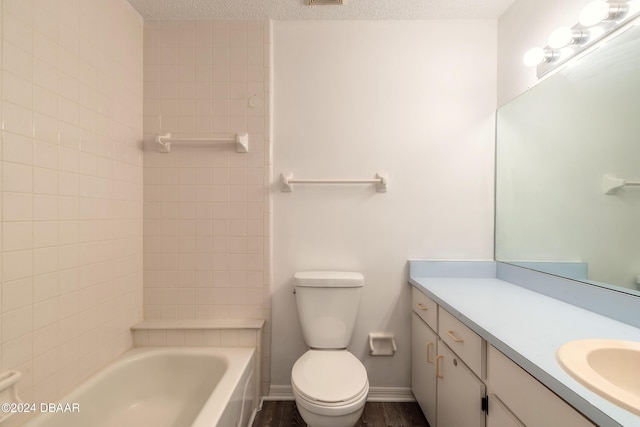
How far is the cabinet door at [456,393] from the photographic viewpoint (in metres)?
0.98

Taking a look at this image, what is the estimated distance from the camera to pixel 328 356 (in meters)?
1.42

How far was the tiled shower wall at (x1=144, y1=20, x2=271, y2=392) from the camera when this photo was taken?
65.5 inches

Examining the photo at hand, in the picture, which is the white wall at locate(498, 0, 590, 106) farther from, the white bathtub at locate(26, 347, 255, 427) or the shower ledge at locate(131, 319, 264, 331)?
the white bathtub at locate(26, 347, 255, 427)

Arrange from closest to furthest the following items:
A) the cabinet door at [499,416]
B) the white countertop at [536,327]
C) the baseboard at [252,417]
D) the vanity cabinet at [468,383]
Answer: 1. the white countertop at [536,327]
2. the vanity cabinet at [468,383]
3. the cabinet door at [499,416]
4. the baseboard at [252,417]

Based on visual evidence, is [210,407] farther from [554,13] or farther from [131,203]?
[554,13]

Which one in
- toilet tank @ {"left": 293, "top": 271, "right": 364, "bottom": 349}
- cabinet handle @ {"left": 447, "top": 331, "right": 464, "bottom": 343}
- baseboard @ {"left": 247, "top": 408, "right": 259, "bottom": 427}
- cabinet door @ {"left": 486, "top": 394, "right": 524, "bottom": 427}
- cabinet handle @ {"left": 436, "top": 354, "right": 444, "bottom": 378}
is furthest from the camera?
toilet tank @ {"left": 293, "top": 271, "right": 364, "bottom": 349}

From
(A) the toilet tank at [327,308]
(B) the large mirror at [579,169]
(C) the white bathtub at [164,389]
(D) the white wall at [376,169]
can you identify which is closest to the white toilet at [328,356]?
(A) the toilet tank at [327,308]

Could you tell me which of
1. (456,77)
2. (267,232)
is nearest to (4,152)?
(267,232)

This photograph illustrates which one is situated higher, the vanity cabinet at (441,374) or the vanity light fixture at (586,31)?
the vanity light fixture at (586,31)

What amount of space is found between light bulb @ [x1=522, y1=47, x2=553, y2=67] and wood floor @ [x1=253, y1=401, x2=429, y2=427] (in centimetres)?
200

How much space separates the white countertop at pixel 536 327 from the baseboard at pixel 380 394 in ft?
2.42

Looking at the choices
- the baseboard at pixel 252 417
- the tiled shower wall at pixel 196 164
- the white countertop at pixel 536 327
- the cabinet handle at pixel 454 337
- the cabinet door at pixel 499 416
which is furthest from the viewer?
the tiled shower wall at pixel 196 164

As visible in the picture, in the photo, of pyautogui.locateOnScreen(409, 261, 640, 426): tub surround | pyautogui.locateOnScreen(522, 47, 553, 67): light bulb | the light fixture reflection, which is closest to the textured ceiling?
pyautogui.locateOnScreen(522, 47, 553, 67): light bulb

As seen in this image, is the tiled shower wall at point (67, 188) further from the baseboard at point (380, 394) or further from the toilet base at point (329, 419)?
the toilet base at point (329, 419)
